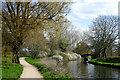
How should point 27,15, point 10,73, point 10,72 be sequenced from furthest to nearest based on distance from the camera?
1. point 27,15
2. point 10,72
3. point 10,73

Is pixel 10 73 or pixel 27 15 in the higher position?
pixel 27 15

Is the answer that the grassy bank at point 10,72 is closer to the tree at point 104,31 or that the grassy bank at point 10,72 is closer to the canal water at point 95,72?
the canal water at point 95,72

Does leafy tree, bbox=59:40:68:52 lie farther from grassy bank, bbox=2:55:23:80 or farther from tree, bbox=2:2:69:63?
grassy bank, bbox=2:55:23:80

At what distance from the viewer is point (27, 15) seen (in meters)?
15.6

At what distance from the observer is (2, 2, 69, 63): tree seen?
48.5 ft

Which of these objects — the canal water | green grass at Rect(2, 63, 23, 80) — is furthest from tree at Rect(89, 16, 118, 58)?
green grass at Rect(2, 63, 23, 80)

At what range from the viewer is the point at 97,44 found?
116ft

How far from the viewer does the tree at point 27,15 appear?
14.8m

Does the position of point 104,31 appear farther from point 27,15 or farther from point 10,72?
point 10,72

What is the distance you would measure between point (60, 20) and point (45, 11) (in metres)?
1.97

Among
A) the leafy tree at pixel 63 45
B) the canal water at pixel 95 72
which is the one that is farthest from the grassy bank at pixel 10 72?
the leafy tree at pixel 63 45

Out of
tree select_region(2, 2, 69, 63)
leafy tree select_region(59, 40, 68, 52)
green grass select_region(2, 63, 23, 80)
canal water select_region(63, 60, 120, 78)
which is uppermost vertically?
tree select_region(2, 2, 69, 63)

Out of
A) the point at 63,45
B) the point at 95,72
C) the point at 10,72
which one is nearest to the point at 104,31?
the point at 63,45

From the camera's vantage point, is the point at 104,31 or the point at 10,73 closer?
the point at 10,73
